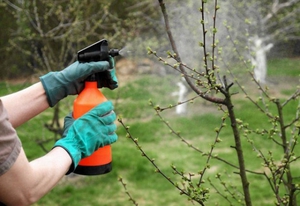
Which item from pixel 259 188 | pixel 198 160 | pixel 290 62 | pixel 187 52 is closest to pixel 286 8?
pixel 290 62

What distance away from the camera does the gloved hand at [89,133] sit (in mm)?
1731

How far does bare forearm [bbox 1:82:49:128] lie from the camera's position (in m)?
1.84

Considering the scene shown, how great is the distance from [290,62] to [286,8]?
213cm

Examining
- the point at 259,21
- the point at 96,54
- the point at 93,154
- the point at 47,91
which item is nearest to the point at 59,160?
the point at 93,154

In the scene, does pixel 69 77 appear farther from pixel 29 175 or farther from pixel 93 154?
pixel 29 175

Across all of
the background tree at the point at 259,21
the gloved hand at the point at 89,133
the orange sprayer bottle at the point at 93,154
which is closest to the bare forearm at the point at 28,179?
the gloved hand at the point at 89,133

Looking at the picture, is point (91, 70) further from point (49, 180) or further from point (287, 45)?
point (287, 45)

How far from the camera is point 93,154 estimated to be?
76.0 inches

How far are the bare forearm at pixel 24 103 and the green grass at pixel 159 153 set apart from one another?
152 centimetres

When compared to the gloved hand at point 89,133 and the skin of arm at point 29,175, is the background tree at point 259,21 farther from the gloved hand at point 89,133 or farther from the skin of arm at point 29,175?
the skin of arm at point 29,175

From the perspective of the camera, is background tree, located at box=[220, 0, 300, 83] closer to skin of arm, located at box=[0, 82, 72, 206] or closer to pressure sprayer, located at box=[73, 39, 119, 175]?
pressure sprayer, located at box=[73, 39, 119, 175]

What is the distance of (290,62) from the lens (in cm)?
1178

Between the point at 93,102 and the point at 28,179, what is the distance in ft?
1.92

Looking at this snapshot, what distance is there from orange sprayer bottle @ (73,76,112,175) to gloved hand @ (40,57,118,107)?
0.07 metres
